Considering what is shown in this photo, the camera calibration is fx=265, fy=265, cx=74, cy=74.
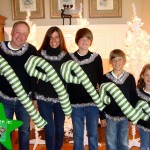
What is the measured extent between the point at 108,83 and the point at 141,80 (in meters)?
0.31

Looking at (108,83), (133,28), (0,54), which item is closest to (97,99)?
(108,83)

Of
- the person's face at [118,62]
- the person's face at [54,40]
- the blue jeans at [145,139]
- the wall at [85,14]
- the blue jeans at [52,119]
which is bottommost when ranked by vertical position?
the blue jeans at [145,139]

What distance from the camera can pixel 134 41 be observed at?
3.52 metres

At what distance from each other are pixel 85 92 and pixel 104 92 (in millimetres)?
156

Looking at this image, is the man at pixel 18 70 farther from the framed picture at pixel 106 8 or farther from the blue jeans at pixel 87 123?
the framed picture at pixel 106 8

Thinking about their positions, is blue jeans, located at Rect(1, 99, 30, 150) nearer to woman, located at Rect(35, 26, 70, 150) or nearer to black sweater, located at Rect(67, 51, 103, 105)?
woman, located at Rect(35, 26, 70, 150)

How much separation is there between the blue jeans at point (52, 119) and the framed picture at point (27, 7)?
2645 mm

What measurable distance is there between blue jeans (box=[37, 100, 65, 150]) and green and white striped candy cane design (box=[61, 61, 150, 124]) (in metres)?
0.26

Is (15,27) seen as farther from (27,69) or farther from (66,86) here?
(66,86)

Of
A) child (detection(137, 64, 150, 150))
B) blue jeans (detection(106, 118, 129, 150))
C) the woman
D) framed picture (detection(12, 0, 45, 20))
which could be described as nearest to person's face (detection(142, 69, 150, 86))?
child (detection(137, 64, 150, 150))

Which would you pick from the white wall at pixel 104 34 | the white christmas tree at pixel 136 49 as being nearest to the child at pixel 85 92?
the white christmas tree at pixel 136 49

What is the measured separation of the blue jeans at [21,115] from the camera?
215 centimetres

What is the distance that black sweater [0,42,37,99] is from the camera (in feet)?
6.89

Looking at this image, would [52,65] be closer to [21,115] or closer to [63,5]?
[21,115]
